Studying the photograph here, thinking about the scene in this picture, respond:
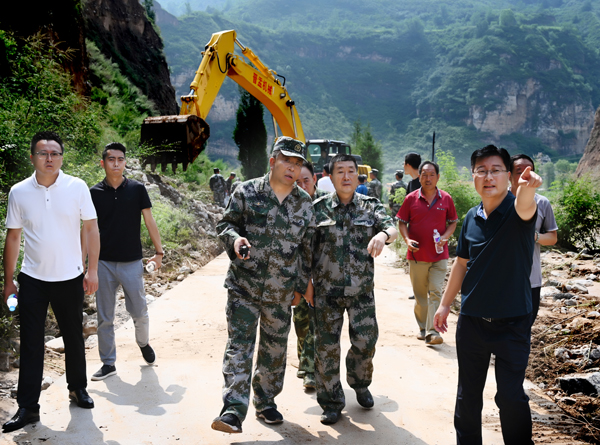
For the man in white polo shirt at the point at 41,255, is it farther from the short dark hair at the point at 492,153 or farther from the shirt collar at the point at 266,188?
the short dark hair at the point at 492,153

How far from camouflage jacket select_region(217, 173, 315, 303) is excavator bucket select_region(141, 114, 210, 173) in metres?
5.78

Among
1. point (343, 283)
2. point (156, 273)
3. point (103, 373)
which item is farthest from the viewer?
point (156, 273)

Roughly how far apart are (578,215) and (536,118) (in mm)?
114681

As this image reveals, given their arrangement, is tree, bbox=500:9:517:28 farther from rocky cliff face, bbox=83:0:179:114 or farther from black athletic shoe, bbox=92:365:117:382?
black athletic shoe, bbox=92:365:117:382

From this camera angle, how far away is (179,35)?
124m

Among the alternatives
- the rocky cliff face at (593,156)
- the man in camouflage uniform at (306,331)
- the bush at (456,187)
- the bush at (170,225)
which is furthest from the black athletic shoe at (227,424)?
the rocky cliff face at (593,156)

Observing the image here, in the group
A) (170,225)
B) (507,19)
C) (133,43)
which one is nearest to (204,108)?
(170,225)

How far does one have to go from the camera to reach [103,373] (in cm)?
444

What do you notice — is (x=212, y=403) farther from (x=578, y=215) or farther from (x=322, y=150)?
(x=322, y=150)

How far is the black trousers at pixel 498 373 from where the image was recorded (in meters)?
2.80

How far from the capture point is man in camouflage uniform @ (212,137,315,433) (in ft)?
11.7

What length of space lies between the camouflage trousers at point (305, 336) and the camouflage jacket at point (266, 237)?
32.2 inches

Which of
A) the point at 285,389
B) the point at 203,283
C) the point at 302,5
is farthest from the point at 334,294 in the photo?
the point at 302,5

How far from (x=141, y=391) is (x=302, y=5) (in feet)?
652
